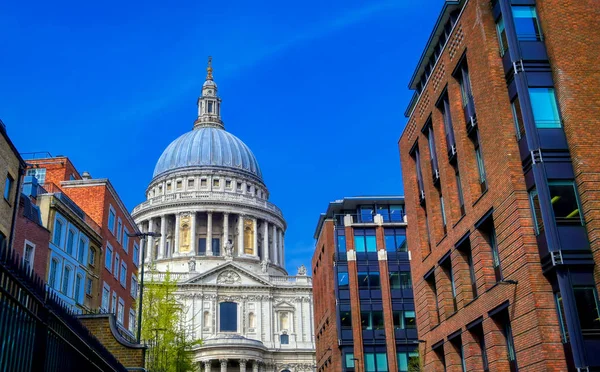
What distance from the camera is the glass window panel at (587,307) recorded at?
822 inches

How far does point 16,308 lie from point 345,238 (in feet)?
175

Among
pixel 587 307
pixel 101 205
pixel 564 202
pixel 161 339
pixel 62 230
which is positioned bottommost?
pixel 587 307

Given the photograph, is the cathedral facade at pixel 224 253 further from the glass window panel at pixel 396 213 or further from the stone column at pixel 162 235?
the glass window panel at pixel 396 213

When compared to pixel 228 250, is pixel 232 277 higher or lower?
lower

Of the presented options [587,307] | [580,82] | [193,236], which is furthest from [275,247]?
[587,307]

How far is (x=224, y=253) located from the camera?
11350 centimetres

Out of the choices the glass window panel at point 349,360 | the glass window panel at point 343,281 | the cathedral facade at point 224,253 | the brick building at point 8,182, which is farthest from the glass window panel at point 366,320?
the brick building at point 8,182

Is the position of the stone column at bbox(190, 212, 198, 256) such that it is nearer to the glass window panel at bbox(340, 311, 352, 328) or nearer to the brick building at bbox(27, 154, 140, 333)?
the brick building at bbox(27, 154, 140, 333)

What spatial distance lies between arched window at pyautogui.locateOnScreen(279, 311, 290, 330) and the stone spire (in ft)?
181

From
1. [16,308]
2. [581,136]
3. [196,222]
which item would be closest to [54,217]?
[581,136]

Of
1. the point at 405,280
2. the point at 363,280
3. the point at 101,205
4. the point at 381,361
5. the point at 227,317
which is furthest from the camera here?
the point at 227,317

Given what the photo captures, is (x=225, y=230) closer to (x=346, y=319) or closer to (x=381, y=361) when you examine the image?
(x=346, y=319)

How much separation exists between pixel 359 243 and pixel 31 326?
53073 millimetres

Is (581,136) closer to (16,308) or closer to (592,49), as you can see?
(592,49)
